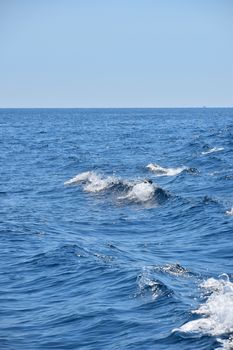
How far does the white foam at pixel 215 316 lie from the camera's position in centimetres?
1308

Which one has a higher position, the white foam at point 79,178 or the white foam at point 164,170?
the white foam at point 164,170

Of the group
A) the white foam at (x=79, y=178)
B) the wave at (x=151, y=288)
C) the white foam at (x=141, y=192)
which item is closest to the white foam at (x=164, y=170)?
the white foam at (x=79, y=178)

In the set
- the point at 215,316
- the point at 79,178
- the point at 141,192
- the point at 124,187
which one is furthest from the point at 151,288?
the point at 79,178

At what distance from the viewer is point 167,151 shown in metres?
57.3

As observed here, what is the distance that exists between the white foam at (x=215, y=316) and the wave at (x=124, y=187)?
1634 centimetres

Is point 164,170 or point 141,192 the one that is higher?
point 164,170

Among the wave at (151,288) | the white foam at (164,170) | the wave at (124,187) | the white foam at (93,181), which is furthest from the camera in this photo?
the white foam at (164,170)

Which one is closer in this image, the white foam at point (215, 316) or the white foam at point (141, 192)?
the white foam at point (215, 316)

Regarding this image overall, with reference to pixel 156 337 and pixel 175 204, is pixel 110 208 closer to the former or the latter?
pixel 175 204

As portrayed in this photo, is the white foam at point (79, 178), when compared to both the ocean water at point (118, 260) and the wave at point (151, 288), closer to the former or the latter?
the ocean water at point (118, 260)

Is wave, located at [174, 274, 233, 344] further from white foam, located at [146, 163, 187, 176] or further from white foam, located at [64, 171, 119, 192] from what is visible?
white foam, located at [146, 163, 187, 176]

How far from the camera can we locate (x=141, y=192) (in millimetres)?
32906

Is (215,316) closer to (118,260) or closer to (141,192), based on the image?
(118,260)

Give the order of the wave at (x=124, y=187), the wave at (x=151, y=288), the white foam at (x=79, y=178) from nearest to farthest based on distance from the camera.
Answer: the wave at (x=151, y=288) → the wave at (x=124, y=187) → the white foam at (x=79, y=178)
